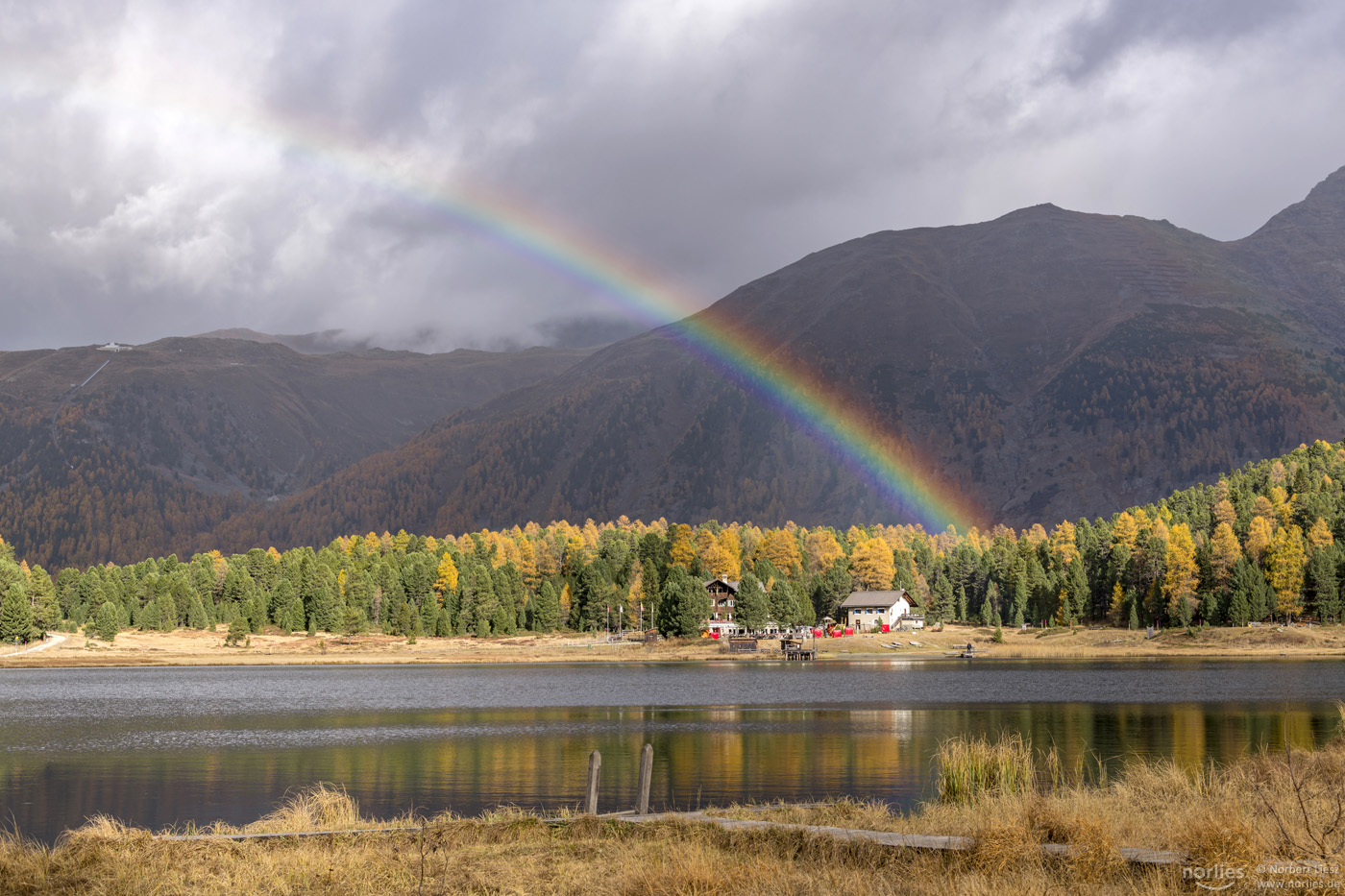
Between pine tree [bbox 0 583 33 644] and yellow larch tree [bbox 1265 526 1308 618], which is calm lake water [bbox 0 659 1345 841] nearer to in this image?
yellow larch tree [bbox 1265 526 1308 618]

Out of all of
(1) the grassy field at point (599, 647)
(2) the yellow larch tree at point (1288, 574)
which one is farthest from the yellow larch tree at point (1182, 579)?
(2) the yellow larch tree at point (1288, 574)

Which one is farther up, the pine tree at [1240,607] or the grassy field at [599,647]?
the pine tree at [1240,607]

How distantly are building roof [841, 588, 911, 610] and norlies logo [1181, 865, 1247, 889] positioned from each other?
575ft

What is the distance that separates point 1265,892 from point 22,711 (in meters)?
86.9

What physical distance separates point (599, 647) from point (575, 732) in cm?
9831

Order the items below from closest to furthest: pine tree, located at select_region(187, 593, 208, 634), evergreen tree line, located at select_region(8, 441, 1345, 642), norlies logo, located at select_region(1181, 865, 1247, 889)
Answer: norlies logo, located at select_region(1181, 865, 1247, 889) < evergreen tree line, located at select_region(8, 441, 1345, 642) < pine tree, located at select_region(187, 593, 208, 634)

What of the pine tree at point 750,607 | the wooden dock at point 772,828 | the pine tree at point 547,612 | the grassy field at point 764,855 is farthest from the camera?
the pine tree at point 547,612

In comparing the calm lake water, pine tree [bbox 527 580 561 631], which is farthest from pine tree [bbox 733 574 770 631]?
the calm lake water

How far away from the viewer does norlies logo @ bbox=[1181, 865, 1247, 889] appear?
16609 mm

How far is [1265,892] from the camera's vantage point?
1589cm

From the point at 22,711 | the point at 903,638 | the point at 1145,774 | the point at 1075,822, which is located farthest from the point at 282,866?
the point at 903,638

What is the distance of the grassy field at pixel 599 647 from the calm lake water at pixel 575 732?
92.2 feet

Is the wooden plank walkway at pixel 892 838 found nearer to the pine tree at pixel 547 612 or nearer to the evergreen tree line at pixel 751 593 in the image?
the evergreen tree line at pixel 751 593

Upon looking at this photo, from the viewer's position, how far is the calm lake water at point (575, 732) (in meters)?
39.3
